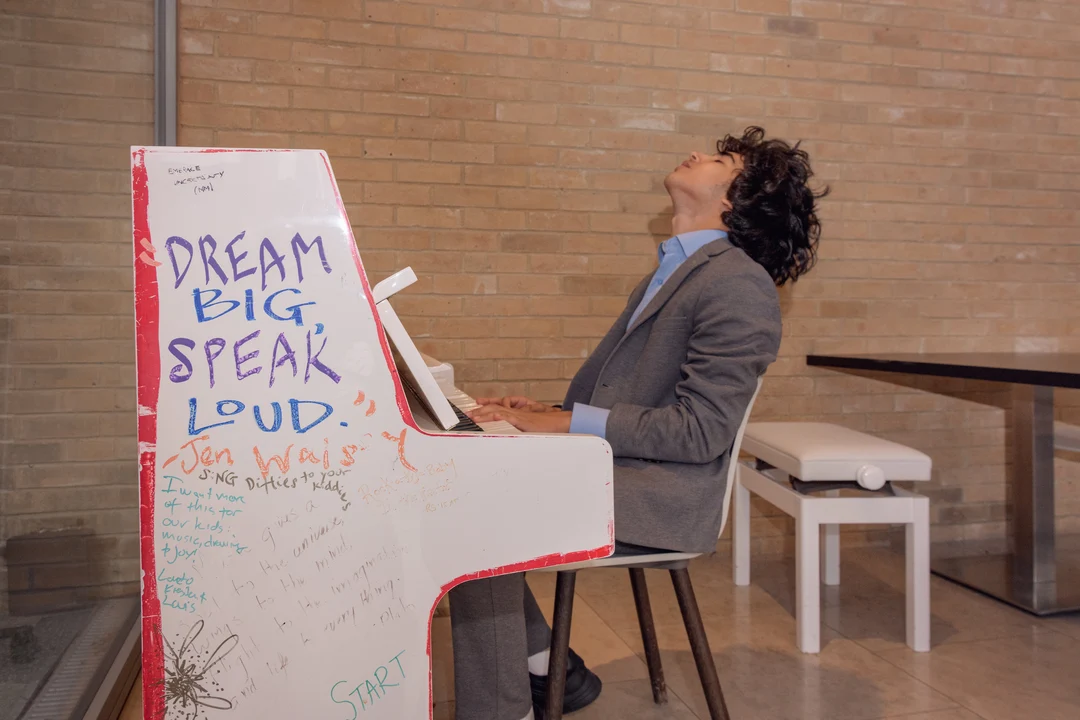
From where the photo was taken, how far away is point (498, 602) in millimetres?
1429

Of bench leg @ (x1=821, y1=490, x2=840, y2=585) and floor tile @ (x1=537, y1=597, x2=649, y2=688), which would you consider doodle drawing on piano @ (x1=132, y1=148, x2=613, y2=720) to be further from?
bench leg @ (x1=821, y1=490, x2=840, y2=585)

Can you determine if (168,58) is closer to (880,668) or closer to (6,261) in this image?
(6,261)

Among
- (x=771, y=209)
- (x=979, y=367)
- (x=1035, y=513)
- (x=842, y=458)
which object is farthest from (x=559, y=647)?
(x=1035, y=513)

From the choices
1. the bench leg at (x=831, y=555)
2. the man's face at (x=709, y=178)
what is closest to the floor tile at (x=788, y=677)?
the bench leg at (x=831, y=555)

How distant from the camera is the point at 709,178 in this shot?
1763mm

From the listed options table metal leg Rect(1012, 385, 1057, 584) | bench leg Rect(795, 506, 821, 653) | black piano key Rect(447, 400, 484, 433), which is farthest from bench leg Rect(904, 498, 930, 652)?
black piano key Rect(447, 400, 484, 433)

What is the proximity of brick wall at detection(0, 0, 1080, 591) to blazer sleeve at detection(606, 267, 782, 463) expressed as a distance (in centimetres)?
137

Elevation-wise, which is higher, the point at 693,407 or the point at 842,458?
the point at 693,407

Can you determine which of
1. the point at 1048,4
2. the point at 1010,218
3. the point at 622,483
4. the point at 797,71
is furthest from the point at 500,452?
Answer: the point at 1048,4

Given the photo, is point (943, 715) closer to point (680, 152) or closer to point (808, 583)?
point (808, 583)

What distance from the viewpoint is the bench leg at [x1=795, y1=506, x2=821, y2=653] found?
2.22 meters

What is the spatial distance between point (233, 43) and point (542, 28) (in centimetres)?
98

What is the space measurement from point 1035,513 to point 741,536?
0.87 m

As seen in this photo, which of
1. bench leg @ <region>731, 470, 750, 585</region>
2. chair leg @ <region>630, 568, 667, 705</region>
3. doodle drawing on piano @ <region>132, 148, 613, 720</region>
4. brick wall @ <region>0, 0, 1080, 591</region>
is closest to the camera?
doodle drawing on piano @ <region>132, 148, 613, 720</region>
